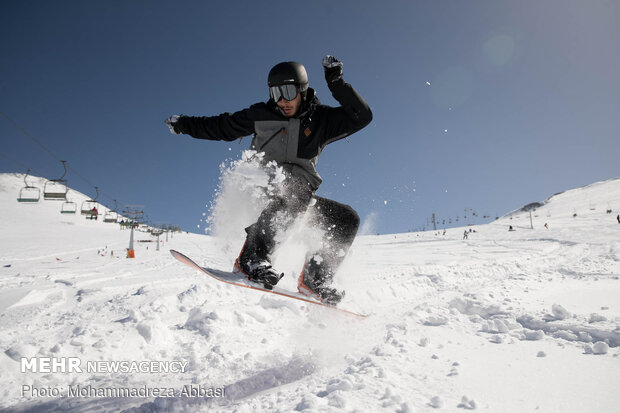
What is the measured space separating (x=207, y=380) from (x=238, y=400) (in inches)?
20.0

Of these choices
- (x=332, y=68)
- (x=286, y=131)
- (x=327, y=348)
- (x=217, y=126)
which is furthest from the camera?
(x=217, y=126)

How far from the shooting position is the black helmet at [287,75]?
318 centimetres

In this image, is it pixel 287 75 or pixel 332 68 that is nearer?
pixel 332 68

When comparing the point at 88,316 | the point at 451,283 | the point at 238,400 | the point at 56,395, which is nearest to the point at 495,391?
the point at 238,400

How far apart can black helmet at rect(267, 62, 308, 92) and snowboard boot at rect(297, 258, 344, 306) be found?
6.98 feet

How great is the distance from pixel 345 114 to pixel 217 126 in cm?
151

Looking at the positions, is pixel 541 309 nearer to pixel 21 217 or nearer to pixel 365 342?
pixel 365 342

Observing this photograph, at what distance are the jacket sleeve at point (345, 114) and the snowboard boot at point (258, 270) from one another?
149 cm

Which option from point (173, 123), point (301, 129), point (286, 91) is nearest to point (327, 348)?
point (301, 129)

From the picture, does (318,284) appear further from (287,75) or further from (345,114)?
(287,75)

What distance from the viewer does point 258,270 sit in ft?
10.5

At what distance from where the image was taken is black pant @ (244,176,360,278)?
130 inches

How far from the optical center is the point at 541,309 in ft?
11.7

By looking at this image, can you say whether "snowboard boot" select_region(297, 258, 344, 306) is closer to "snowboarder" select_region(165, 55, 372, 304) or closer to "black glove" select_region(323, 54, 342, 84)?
"snowboarder" select_region(165, 55, 372, 304)
